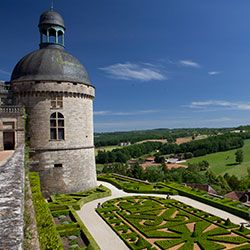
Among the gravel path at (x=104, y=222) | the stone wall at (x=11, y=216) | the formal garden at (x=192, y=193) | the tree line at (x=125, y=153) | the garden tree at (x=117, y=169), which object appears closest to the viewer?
the stone wall at (x=11, y=216)

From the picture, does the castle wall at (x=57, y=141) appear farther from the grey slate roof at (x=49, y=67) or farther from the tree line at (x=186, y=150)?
the tree line at (x=186, y=150)

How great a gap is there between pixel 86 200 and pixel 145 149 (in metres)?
100

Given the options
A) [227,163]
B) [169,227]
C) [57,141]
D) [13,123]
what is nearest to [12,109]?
[13,123]

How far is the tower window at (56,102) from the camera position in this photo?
87.7ft

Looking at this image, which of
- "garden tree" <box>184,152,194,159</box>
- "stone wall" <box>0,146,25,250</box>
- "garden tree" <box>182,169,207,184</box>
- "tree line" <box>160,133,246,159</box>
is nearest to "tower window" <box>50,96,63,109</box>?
"stone wall" <box>0,146,25,250</box>

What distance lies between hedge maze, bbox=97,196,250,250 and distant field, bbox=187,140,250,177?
49.1 metres

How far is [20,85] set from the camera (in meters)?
26.7

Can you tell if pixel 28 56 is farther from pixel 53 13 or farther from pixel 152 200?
pixel 152 200

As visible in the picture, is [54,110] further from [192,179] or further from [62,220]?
[192,179]

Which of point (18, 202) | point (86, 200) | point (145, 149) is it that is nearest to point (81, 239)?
point (86, 200)

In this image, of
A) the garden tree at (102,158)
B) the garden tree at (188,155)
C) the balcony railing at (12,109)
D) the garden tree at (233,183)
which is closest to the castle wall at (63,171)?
the balcony railing at (12,109)

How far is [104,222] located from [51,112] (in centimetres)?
1135

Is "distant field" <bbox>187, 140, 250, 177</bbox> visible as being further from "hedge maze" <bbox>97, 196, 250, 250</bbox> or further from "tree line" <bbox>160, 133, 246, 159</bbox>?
"hedge maze" <bbox>97, 196, 250, 250</bbox>

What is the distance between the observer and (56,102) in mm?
26766
